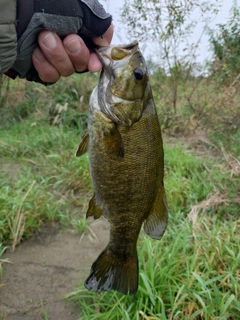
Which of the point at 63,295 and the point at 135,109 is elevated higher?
the point at 135,109

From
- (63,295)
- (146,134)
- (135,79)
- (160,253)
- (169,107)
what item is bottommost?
(63,295)

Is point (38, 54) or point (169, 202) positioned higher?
point (38, 54)

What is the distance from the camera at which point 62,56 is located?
1.45m

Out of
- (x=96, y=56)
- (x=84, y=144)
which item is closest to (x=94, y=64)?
(x=96, y=56)

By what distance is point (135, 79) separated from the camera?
4.71 feet

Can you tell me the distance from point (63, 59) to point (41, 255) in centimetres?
205

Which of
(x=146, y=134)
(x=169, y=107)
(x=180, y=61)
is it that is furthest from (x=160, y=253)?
(x=180, y=61)

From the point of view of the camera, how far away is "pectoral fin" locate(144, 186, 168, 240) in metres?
1.53

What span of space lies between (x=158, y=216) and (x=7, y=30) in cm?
97

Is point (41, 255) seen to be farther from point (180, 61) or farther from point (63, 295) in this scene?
point (180, 61)

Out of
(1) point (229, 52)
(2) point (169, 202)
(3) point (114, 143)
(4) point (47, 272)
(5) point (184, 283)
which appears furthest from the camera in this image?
(1) point (229, 52)

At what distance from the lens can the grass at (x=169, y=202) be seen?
212 centimetres

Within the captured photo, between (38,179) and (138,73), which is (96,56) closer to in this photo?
(138,73)

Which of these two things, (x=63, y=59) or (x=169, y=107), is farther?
(x=169, y=107)
